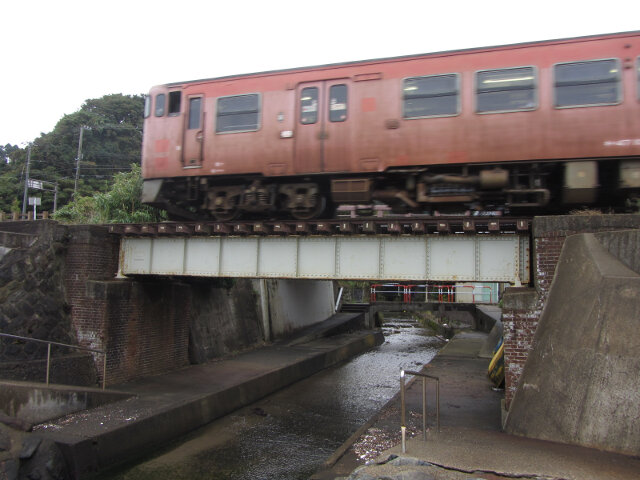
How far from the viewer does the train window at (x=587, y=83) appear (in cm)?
882

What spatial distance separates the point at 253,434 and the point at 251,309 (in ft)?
30.0

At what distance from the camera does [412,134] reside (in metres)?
9.82

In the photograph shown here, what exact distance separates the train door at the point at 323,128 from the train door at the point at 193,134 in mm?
2415

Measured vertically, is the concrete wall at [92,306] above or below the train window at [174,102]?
below

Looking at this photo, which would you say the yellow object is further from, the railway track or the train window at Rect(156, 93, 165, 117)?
the train window at Rect(156, 93, 165, 117)

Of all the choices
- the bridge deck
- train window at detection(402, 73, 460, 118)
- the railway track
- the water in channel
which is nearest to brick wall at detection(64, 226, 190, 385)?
the bridge deck

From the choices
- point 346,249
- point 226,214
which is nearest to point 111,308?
point 226,214

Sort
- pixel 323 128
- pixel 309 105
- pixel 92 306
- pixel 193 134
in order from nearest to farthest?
pixel 323 128 < pixel 309 105 < pixel 193 134 < pixel 92 306

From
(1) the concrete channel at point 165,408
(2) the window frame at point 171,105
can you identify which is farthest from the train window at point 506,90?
(1) the concrete channel at point 165,408

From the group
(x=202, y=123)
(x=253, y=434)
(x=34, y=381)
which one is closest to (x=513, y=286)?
(x=253, y=434)

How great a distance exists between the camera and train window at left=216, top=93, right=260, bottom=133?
10898 mm

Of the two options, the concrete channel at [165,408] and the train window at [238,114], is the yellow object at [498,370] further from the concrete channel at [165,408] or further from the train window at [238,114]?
the train window at [238,114]

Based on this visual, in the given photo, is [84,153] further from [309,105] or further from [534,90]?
[534,90]

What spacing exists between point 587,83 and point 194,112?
845 cm
